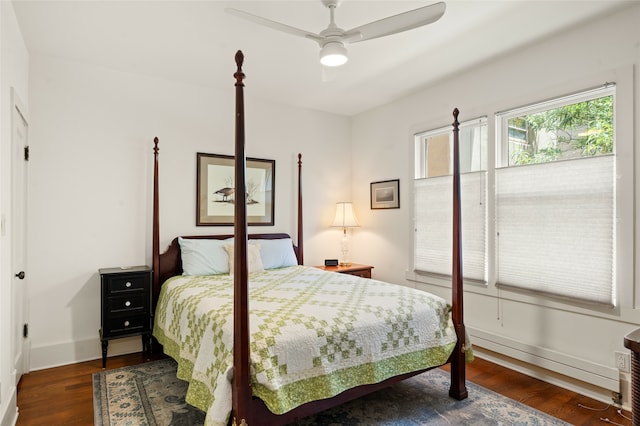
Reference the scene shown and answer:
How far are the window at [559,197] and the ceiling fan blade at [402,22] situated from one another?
60.6 inches

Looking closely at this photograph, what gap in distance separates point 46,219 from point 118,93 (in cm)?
131

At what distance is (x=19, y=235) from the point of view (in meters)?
2.82

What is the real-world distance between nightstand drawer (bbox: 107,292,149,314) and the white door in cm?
61

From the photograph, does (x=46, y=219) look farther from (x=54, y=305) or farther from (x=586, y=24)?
(x=586, y=24)

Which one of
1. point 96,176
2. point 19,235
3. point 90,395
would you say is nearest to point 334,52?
point 96,176

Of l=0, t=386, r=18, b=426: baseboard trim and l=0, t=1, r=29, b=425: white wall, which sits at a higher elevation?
l=0, t=1, r=29, b=425: white wall

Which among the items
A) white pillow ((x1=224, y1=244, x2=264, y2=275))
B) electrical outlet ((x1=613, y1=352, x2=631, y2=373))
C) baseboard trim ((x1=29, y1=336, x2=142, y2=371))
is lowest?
baseboard trim ((x1=29, y1=336, x2=142, y2=371))

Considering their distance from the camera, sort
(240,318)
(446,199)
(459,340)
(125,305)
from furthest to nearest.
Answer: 1. (446,199)
2. (125,305)
3. (459,340)
4. (240,318)

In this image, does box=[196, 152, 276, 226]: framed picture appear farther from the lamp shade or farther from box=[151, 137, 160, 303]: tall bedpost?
the lamp shade

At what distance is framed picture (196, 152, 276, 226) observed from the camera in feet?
12.8

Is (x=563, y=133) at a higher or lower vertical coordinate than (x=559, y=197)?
higher

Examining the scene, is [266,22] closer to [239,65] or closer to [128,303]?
[239,65]

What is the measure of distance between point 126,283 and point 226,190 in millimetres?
1374

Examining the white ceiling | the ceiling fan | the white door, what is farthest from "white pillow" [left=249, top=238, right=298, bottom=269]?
the ceiling fan
